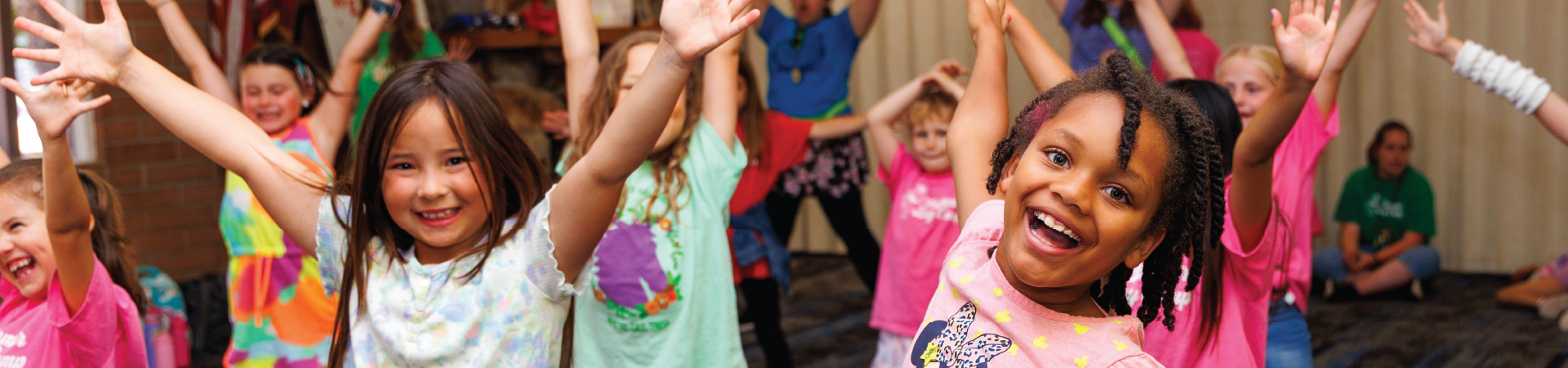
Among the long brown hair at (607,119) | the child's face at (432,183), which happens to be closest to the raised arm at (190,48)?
the long brown hair at (607,119)

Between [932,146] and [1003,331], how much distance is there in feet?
5.49

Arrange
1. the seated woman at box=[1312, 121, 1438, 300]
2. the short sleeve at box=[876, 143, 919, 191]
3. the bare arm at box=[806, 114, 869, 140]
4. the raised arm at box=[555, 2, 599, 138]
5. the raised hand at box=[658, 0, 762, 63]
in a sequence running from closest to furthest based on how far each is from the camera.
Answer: the raised hand at box=[658, 0, 762, 63] < the raised arm at box=[555, 2, 599, 138] < the short sleeve at box=[876, 143, 919, 191] < the bare arm at box=[806, 114, 869, 140] < the seated woman at box=[1312, 121, 1438, 300]

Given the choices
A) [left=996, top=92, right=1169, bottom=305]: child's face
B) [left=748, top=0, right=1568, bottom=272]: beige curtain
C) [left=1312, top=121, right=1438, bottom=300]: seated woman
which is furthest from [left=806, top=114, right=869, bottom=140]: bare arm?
[left=1312, top=121, right=1438, bottom=300]: seated woman

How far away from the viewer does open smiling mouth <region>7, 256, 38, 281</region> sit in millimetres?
1775

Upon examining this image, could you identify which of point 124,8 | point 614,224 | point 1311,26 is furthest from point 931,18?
point 1311,26

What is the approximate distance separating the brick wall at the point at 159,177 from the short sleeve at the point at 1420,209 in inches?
197

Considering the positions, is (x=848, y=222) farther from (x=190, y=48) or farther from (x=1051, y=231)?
(x=1051, y=231)

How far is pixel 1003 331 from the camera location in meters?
1.13

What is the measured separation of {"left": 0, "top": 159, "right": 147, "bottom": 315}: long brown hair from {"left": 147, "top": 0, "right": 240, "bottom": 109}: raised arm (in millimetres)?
366

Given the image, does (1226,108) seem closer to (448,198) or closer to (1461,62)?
(1461,62)

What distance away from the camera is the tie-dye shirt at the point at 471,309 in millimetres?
1435

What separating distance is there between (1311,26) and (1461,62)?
95cm

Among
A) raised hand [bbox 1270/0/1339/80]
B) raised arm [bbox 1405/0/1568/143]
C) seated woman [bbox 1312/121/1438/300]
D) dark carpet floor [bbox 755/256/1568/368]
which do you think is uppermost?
raised arm [bbox 1405/0/1568/143]

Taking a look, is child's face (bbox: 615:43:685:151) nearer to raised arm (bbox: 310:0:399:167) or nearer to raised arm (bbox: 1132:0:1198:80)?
raised arm (bbox: 310:0:399:167)
